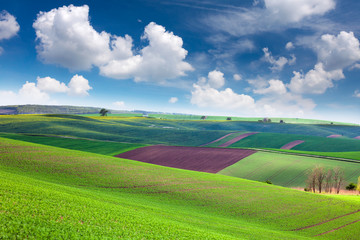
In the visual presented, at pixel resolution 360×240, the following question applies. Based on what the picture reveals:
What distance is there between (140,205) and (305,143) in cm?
9492

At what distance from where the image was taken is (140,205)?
2373cm

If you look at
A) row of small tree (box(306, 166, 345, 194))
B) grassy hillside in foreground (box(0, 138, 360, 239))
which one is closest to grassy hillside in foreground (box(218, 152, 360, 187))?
row of small tree (box(306, 166, 345, 194))

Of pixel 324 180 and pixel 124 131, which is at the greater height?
pixel 124 131

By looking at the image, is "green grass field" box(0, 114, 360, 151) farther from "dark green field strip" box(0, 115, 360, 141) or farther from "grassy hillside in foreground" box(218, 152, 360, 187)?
"grassy hillside in foreground" box(218, 152, 360, 187)

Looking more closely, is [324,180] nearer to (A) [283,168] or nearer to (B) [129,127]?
(A) [283,168]

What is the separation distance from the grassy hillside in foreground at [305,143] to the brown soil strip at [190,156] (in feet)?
91.8

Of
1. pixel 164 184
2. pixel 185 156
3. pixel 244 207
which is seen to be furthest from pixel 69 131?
pixel 244 207

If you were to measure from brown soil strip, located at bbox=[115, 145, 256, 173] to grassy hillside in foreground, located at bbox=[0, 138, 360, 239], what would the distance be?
18.8 meters

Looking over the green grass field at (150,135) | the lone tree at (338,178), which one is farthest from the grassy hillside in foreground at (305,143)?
the lone tree at (338,178)

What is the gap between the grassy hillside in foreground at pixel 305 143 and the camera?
287ft

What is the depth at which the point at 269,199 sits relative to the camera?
33.9 m

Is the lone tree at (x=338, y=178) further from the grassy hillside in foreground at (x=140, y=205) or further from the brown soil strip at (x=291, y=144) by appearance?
the brown soil strip at (x=291, y=144)

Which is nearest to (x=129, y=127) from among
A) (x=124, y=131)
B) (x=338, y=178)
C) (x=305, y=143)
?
(x=124, y=131)

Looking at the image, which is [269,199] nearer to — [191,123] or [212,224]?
[212,224]
